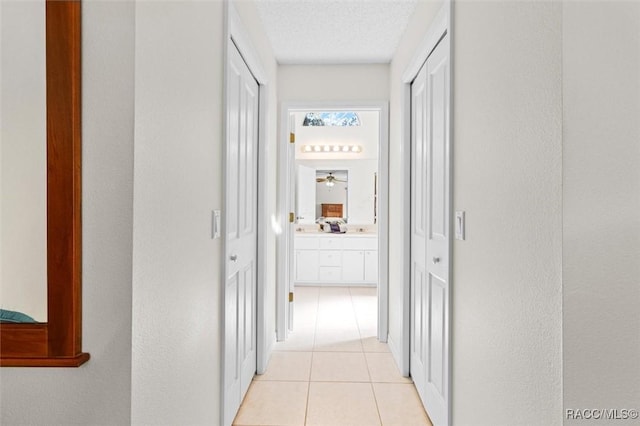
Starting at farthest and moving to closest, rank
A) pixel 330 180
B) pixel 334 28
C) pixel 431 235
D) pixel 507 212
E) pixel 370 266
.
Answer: pixel 330 180
pixel 370 266
pixel 334 28
pixel 431 235
pixel 507 212

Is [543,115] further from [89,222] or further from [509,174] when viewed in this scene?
[89,222]

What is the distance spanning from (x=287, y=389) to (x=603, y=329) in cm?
208

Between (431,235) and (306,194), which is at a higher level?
(306,194)

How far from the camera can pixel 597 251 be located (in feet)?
3.15

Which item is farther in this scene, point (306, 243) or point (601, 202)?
point (306, 243)

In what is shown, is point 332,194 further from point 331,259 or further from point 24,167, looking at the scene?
point 24,167

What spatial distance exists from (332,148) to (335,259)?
5.59ft

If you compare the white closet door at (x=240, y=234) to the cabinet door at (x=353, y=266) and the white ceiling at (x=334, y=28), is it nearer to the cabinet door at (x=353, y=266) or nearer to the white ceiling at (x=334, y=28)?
the white ceiling at (x=334, y=28)

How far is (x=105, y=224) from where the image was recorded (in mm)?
1047

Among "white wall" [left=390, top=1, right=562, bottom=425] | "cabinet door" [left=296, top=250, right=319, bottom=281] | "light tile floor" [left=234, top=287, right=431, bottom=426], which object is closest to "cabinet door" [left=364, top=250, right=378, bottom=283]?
"cabinet door" [left=296, top=250, right=319, bottom=281]

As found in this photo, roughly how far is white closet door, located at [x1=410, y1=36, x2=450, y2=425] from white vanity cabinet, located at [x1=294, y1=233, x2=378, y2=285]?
3.06 meters

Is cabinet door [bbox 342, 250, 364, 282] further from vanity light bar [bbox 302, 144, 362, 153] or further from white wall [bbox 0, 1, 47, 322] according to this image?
white wall [bbox 0, 1, 47, 322]

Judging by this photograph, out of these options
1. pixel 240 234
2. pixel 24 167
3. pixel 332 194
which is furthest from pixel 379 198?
pixel 24 167

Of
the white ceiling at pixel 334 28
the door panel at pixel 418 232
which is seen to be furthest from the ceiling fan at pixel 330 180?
the door panel at pixel 418 232
